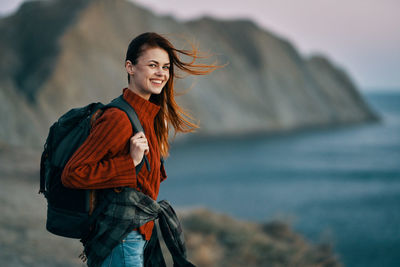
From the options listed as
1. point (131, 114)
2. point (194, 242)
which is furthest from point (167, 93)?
point (194, 242)

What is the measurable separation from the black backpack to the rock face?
16.7 metres

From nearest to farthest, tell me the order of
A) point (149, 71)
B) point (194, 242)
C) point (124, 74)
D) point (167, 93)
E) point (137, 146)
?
1. point (137, 146)
2. point (149, 71)
3. point (167, 93)
4. point (194, 242)
5. point (124, 74)

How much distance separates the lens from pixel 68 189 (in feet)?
5.25

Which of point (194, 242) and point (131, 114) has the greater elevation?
point (131, 114)

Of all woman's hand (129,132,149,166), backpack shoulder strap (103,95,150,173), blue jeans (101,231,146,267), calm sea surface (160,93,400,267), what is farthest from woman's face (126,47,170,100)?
calm sea surface (160,93,400,267)

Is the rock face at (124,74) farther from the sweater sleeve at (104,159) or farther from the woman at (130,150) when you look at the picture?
the sweater sleeve at (104,159)

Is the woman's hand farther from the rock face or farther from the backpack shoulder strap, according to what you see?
the rock face

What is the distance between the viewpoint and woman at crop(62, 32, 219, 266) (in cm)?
155

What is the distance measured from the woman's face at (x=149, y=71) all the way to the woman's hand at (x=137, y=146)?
27 centimetres

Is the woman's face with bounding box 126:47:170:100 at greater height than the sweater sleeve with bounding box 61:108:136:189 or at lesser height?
greater

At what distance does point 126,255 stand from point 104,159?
42 cm

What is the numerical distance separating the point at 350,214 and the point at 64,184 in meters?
13.0

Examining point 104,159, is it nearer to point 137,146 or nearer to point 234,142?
point 137,146

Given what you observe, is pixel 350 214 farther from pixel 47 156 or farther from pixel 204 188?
pixel 47 156
